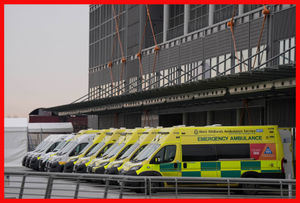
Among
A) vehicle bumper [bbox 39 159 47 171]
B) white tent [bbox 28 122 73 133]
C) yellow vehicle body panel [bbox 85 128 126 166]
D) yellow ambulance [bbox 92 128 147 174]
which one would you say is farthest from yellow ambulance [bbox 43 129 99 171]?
white tent [bbox 28 122 73 133]

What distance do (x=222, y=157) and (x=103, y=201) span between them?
848 cm

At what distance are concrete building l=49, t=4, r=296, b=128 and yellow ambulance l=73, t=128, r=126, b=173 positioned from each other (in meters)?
4.99

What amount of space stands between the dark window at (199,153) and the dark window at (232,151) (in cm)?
19

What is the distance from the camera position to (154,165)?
22.0 metres

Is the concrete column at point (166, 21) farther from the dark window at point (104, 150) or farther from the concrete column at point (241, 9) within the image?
the dark window at point (104, 150)

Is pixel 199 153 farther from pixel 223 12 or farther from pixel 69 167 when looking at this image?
pixel 223 12

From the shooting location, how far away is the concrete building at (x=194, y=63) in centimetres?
3350

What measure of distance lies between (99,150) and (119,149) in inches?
88.6

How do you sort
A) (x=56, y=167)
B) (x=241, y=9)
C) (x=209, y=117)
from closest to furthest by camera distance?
(x=56, y=167) → (x=241, y=9) → (x=209, y=117)

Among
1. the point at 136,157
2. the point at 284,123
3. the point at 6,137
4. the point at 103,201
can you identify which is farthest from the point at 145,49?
the point at 103,201

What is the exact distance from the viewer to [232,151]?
72.5 feet

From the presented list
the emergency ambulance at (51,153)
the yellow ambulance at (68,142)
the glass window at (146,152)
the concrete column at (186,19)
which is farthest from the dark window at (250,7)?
the glass window at (146,152)

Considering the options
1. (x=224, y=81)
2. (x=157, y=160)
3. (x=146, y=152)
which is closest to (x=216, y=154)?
(x=157, y=160)

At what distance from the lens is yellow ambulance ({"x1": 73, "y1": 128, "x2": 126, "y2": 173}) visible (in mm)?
28266
